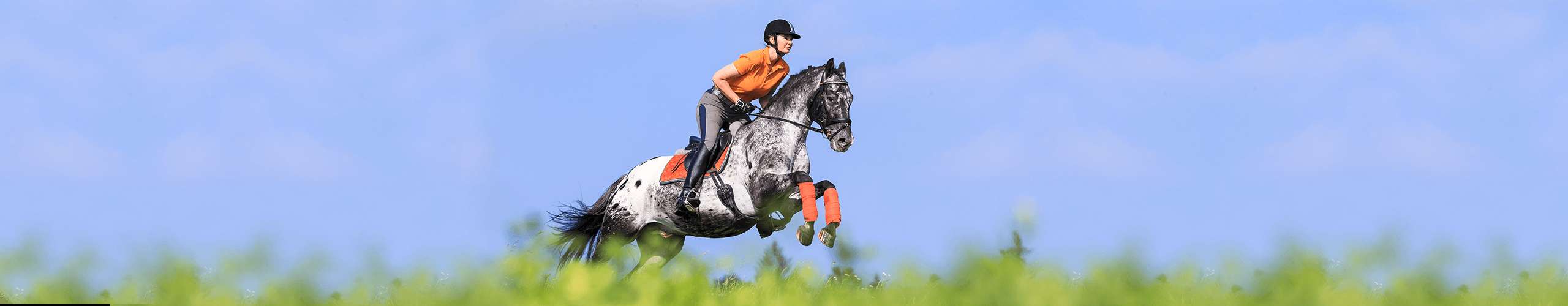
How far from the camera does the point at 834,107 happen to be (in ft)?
34.9

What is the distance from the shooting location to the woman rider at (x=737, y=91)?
10.8 metres

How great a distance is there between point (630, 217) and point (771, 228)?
1330 mm

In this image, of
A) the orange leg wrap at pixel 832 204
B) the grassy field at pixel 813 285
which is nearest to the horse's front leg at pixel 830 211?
the orange leg wrap at pixel 832 204

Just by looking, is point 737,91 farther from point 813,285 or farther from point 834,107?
point 813,285

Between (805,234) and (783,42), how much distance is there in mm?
1755

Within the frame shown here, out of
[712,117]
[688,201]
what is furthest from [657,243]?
[712,117]

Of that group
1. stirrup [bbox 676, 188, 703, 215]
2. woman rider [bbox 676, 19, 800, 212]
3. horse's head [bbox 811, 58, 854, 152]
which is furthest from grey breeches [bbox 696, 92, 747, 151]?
horse's head [bbox 811, 58, 854, 152]

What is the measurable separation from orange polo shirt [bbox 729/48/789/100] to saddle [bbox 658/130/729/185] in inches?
15.7

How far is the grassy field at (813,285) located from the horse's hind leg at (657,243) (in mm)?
3842

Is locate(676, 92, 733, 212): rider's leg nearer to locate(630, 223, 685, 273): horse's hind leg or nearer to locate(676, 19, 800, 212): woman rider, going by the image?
locate(676, 19, 800, 212): woman rider

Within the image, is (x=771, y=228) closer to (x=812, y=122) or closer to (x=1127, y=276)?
(x=812, y=122)

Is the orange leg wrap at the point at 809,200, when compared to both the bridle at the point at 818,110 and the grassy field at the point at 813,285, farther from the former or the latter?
the grassy field at the point at 813,285

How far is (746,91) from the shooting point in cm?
1104

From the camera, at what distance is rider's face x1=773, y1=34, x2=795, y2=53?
10805 millimetres
